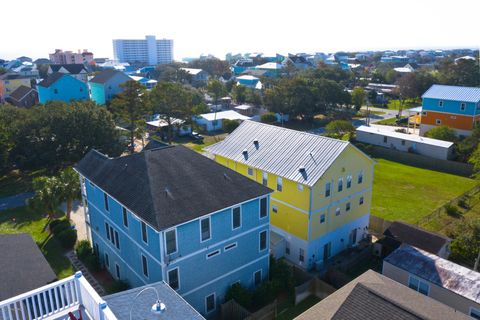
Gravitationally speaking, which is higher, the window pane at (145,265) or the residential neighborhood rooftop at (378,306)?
the residential neighborhood rooftop at (378,306)

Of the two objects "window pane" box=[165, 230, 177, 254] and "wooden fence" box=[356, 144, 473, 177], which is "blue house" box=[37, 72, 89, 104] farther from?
"window pane" box=[165, 230, 177, 254]

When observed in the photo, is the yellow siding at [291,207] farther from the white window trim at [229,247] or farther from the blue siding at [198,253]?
the white window trim at [229,247]

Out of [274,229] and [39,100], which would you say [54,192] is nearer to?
[274,229]

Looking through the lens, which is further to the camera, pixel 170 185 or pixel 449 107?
pixel 449 107

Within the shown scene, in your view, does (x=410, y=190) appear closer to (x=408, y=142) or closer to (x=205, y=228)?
(x=408, y=142)

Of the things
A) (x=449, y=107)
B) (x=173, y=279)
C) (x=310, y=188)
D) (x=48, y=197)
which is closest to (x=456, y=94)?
(x=449, y=107)

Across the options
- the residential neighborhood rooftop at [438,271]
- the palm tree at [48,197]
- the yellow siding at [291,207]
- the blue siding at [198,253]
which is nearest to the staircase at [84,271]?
the blue siding at [198,253]
